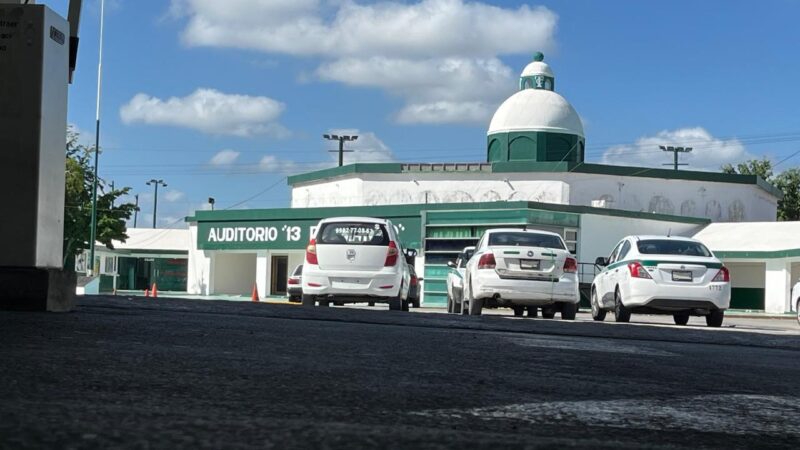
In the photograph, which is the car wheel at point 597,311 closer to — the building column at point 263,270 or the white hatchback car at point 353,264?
the white hatchback car at point 353,264

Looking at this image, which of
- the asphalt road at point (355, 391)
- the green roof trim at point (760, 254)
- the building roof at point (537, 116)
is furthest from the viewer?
the building roof at point (537, 116)

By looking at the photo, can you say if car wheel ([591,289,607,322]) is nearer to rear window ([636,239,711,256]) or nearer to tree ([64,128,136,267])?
rear window ([636,239,711,256])

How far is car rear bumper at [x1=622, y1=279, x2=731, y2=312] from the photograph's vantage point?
1827 centimetres

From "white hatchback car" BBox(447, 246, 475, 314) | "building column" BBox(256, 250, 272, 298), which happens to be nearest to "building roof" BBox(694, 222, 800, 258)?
"building column" BBox(256, 250, 272, 298)

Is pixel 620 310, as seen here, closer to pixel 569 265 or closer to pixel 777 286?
pixel 569 265

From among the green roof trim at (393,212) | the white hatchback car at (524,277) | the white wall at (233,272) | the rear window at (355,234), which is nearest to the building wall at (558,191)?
the green roof trim at (393,212)

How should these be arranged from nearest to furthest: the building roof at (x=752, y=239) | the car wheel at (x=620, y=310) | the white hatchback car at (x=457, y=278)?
1. the car wheel at (x=620, y=310)
2. the white hatchback car at (x=457, y=278)
3. the building roof at (x=752, y=239)

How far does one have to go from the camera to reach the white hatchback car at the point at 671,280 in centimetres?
1830

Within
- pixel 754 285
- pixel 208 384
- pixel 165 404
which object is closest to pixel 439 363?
pixel 208 384

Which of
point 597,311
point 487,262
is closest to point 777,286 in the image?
point 597,311

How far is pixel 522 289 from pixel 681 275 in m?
2.85

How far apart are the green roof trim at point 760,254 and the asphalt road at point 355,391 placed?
114 feet

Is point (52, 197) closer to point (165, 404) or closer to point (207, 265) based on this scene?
point (165, 404)

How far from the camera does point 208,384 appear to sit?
13.3 ft
